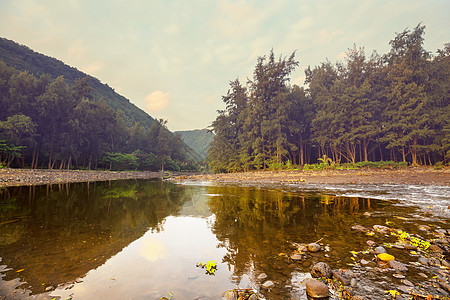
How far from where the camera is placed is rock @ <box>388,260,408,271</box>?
3.52 metres

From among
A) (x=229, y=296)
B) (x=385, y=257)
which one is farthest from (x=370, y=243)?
(x=229, y=296)

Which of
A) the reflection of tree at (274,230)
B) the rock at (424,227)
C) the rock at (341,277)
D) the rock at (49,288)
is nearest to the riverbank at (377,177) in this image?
the reflection of tree at (274,230)

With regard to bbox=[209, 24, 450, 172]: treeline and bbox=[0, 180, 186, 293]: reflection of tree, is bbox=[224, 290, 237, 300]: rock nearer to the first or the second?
bbox=[0, 180, 186, 293]: reflection of tree

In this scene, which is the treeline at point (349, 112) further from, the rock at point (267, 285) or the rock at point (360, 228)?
the rock at point (267, 285)

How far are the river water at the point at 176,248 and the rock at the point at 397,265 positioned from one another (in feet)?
0.39

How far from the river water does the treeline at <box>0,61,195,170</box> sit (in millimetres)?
36447

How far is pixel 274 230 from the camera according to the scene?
6.15 metres

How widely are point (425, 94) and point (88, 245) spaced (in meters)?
43.3

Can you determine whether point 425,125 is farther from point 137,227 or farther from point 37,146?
point 37,146

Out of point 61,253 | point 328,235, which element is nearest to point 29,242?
point 61,253

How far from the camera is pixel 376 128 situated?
3281 centimetres

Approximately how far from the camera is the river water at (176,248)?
10.3 ft

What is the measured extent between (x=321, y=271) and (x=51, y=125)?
54.4 m

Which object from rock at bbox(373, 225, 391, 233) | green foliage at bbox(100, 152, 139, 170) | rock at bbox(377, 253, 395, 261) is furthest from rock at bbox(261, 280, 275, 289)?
green foliage at bbox(100, 152, 139, 170)
